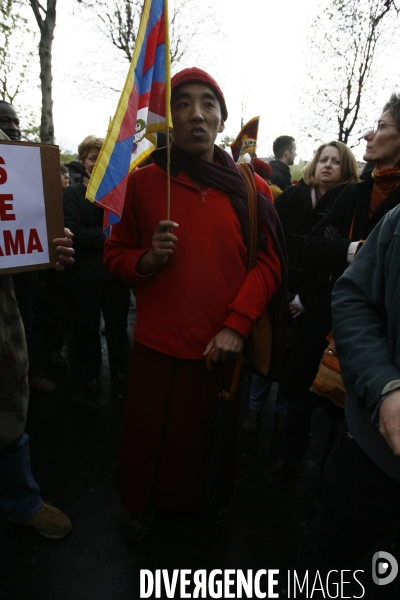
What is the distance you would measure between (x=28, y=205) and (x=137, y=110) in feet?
1.97

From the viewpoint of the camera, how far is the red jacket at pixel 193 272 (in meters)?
1.70

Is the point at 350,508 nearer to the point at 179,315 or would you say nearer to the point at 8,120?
the point at 179,315

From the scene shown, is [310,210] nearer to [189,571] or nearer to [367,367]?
[367,367]

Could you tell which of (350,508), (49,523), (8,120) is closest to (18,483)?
(49,523)

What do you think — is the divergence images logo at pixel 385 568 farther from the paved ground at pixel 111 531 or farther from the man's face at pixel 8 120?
the man's face at pixel 8 120

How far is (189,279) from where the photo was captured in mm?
1702

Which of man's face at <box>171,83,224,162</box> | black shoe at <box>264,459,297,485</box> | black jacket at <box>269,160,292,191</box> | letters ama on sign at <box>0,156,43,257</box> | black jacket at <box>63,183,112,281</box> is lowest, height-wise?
black shoe at <box>264,459,297,485</box>

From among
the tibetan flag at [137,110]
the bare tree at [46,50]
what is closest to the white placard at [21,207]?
the tibetan flag at [137,110]

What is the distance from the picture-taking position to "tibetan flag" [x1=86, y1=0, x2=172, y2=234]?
153 cm

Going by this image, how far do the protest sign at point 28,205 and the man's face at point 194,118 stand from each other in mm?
553

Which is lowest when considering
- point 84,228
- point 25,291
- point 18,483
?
point 18,483

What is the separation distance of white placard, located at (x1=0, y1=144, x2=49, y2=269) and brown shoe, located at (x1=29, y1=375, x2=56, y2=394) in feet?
7.02

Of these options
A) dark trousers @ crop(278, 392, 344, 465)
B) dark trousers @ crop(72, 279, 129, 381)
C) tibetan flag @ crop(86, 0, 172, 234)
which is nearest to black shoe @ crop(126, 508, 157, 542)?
dark trousers @ crop(278, 392, 344, 465)

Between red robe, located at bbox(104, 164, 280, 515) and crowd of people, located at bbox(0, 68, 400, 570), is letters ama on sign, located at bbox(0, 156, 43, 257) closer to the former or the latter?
crowd of people, located at bbox(0, 68, 400, 570)
